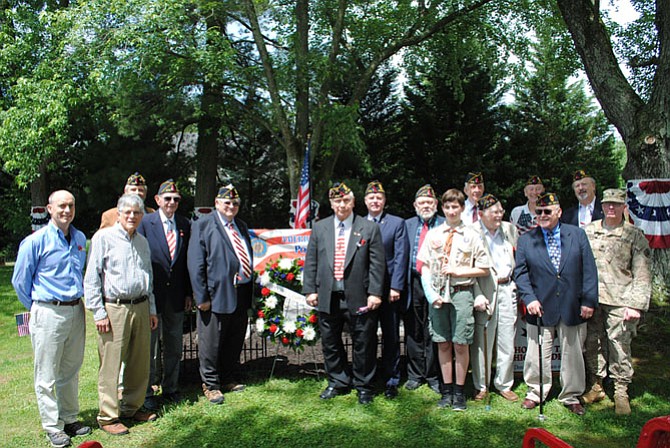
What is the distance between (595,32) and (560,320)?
17.1 ft

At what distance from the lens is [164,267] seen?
5.12 metres

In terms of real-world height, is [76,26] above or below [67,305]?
above

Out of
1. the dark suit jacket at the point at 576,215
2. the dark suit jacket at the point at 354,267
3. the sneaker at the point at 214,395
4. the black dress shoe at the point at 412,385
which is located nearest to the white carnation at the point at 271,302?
the dark suit jacket at the point at 354,267

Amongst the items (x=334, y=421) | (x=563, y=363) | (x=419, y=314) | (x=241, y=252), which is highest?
(x=241, y=252)

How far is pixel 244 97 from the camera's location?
12.8 m

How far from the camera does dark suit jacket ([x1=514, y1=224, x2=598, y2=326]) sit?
4836 mm

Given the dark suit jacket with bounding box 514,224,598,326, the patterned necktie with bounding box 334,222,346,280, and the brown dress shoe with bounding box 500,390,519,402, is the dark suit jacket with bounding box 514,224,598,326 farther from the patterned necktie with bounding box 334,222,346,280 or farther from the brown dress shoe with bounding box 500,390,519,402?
the patterned necktie with bounding box 334,222,346,280

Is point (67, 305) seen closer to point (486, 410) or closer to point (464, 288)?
point (464, 288)

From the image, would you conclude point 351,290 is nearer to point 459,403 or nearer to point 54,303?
point 459,403

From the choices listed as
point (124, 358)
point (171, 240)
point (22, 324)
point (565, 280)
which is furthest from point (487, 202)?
point (22, 324)

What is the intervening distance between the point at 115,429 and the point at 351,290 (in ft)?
7.82

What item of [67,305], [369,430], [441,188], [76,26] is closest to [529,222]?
[369,430]

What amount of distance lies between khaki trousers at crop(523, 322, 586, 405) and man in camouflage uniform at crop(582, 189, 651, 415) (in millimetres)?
242

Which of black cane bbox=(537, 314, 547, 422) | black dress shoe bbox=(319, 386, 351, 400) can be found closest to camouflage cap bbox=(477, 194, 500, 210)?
black cane bbox=(537, 314, 547, 422)
